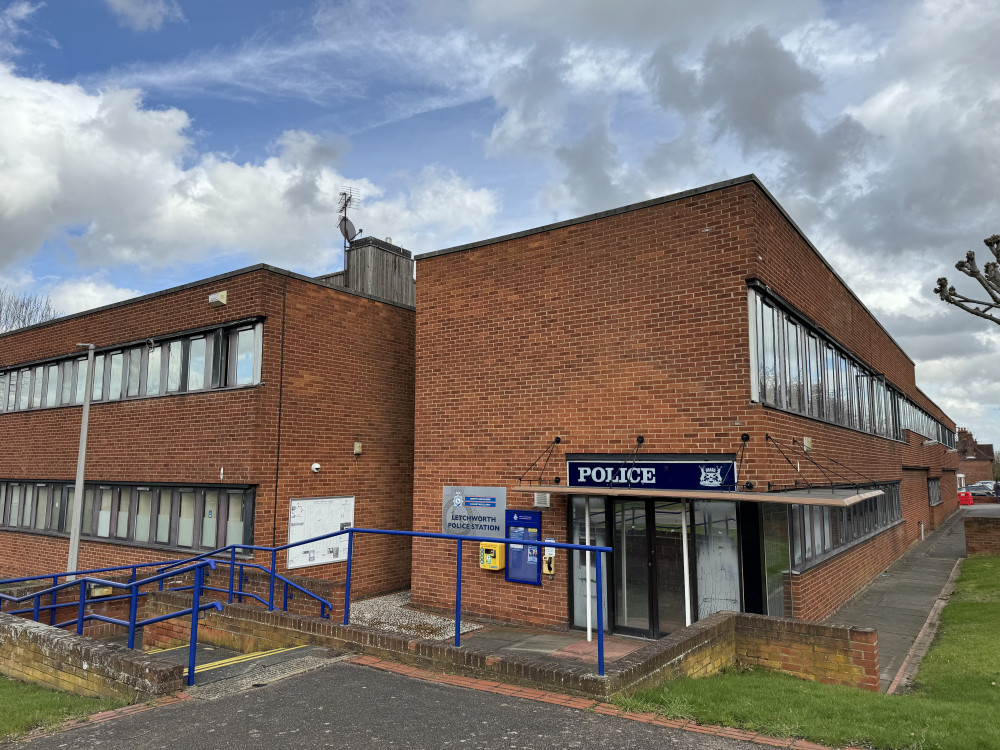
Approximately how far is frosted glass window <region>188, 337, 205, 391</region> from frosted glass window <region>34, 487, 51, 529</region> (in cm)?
678

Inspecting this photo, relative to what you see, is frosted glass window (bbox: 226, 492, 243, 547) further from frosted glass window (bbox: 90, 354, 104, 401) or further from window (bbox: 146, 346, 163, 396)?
frosted glass window (bbox: 90, 354, 104, 401)

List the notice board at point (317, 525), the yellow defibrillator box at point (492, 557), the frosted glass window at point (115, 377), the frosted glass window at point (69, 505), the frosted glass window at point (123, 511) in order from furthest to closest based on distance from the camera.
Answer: the frosted glass window at point (69, 505)
the frosted glass window at point (115, 377)
the frosted glass window at point (123, 511)
the notice board at point (317, 525)
the yellow defibrillator box at point (492, 557)

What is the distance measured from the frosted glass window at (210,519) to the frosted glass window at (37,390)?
8.32 meters

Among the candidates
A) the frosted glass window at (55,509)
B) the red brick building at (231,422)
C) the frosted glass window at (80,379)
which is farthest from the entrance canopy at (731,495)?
the frosted glass window at (55,509)

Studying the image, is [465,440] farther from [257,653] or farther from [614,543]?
[257,653]

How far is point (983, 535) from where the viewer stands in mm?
20078

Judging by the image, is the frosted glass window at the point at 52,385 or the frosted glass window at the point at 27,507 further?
the frosted glass window at the point at 27,507

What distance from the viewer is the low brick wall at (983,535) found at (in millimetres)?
19797

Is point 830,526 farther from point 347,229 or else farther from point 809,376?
point 347,229

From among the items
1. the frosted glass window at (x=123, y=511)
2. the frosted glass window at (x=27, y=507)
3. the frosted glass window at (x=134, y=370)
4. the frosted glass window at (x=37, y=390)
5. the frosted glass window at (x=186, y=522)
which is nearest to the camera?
the frosted glass window at (x=186, y=522)

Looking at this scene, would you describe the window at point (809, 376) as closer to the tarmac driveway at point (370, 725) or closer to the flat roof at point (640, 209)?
the flat roof at point (640, 209)

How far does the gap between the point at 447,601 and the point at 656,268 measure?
270 inches

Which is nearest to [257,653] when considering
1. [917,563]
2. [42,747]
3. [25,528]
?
[42,747]

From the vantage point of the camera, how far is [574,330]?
1174 cm
